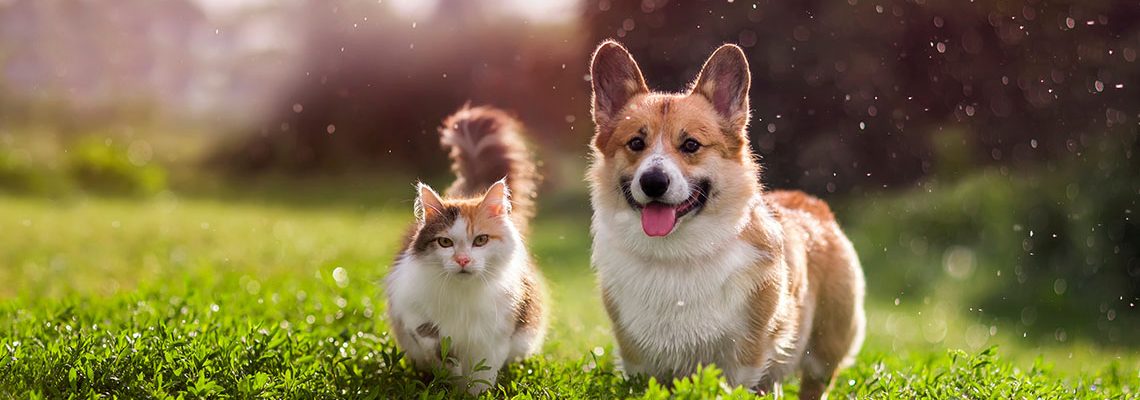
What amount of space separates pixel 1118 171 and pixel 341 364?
7455 millimetres

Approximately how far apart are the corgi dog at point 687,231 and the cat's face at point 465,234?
16.8 inches

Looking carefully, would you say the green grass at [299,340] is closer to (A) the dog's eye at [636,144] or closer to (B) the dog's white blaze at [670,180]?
(B) the dog's white blaze at [670,180]

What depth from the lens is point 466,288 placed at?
4.72 metres

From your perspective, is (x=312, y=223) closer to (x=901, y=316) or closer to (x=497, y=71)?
(x=497, y=71)

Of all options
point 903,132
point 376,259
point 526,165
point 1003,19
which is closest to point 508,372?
point 526,165

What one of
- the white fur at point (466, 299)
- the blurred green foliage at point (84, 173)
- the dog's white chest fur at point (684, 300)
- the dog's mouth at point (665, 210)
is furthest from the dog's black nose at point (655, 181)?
the blurred green foliage at point (84, 173)

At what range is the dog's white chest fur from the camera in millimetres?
4453

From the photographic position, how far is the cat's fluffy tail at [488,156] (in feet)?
17.9

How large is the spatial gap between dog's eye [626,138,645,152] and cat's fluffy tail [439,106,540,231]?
1139 millimetres

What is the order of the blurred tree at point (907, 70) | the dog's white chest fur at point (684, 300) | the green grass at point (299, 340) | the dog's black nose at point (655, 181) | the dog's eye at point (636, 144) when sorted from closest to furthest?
the dog's black nose at point (655, 181)
the dog's eye at point (636, 144)
the dog's white chest fur at point (684, 300)
the green grass at point (299, 340)
the blurred tree at point (907, 70)

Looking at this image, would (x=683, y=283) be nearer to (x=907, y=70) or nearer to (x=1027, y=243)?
(x=1027, y=243)

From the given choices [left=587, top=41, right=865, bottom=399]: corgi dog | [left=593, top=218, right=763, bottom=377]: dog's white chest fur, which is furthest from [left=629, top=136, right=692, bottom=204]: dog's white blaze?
[left=593, top=218, right=763, bottom=377]: dog's white chest fur

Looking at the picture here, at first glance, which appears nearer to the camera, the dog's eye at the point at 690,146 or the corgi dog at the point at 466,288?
the dog's eye at the point at 690,146

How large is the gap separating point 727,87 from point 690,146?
1.29 feet
